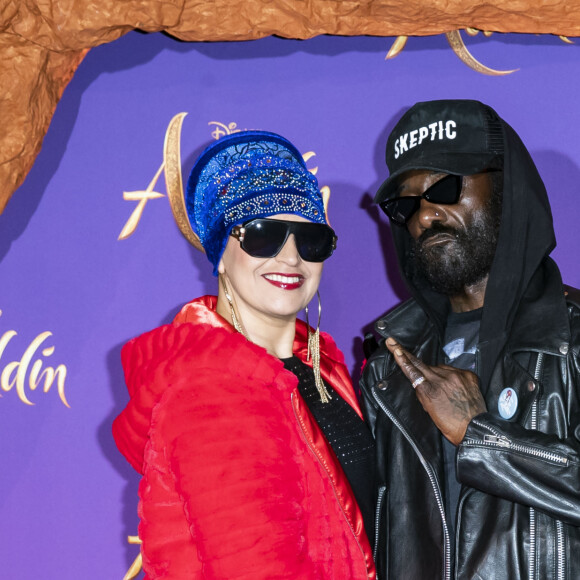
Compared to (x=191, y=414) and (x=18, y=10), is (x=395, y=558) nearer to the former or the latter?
(x=191, y=414)

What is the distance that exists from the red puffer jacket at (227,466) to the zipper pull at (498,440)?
0.36m

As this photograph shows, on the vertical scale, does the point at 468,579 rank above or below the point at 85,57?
below

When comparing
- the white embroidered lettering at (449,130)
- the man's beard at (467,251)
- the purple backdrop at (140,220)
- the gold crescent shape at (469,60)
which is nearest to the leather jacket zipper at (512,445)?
the man's beard at (467,251)

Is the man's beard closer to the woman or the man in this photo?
the man

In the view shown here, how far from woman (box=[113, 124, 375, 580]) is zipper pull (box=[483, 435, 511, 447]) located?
366 millimetres

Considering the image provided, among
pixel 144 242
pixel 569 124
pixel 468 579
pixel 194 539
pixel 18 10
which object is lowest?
pixel 194 539

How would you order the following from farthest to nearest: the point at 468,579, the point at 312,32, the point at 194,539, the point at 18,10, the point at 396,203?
the point at 312,32
the point at 18,10
the point at 396,203
the point at 468,579
the point at 194,539

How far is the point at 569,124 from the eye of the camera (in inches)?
117

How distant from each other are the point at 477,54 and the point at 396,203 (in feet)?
3.30

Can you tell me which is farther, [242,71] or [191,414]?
[242,71]

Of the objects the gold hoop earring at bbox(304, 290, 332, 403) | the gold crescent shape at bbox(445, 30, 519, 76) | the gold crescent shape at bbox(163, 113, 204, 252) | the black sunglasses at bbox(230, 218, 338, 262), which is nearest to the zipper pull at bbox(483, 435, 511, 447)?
the gold hoop earring at bbox(304, 290, 332, 403)

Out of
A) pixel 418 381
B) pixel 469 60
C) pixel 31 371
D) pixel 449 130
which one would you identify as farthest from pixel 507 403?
pixel 31 371

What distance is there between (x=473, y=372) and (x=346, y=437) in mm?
383

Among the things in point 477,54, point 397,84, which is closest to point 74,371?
point 397,84
